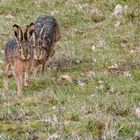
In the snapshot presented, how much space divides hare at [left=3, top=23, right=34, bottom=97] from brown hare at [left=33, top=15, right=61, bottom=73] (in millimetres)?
904

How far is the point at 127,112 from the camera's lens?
8898 mm

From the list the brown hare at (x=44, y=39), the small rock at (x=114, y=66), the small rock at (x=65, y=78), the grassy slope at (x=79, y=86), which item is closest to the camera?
the grassy slope at (x=79, y=86)

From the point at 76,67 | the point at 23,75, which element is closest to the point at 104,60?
the point at 76,67

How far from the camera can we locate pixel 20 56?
1075 centimetres

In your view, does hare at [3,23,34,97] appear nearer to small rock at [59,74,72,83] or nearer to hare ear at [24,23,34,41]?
hare ear at [24,23,34,41]

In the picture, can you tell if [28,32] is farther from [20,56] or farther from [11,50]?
[11,50]

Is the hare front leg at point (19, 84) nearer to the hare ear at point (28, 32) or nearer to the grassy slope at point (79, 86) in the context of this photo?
the grassy slope at point (79, 86)

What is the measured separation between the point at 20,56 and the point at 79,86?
1145 millimetres

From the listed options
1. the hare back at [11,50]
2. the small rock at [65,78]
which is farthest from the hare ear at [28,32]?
the small rock at [65,78]

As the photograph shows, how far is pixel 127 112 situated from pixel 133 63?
14.2ft

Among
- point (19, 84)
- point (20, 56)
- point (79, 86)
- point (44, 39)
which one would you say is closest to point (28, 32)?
point (20, 56)

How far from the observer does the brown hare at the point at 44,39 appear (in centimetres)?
1252

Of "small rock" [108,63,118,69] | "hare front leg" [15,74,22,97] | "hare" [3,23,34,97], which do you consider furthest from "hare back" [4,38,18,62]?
"small rock" [108,63,118,69]

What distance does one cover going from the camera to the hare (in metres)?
10.5
